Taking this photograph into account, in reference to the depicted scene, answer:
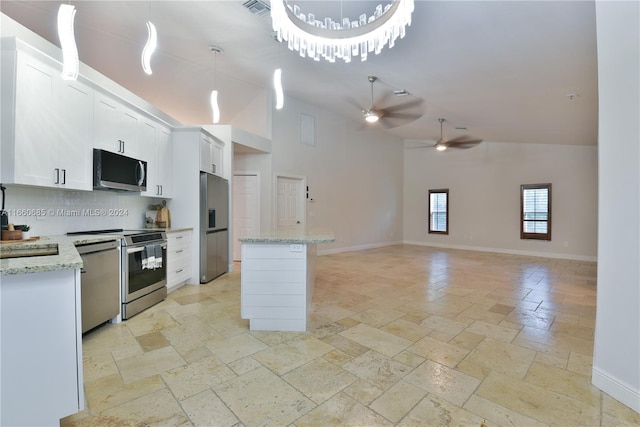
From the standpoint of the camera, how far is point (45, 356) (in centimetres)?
137

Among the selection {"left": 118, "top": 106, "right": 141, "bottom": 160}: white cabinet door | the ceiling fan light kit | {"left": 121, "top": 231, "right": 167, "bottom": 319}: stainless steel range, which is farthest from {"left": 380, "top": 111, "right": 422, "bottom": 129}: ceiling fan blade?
{"left": 121, "top": 231, "right": 167, "bottom": 319}: stainless steel range

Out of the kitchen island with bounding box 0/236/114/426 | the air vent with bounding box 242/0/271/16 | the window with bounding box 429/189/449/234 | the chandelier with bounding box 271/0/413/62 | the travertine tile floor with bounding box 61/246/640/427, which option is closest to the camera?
the kitchen island with bounding box 0/236/114/426

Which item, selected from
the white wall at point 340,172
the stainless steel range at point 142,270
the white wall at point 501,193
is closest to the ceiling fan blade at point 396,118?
the white wall at point 340,172

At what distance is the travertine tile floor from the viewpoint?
1665 mm

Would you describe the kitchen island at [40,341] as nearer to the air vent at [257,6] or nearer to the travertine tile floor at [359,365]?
the travertine tile floor at [359,365]

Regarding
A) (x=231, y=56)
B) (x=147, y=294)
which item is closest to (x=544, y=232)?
(x=231, y=56)

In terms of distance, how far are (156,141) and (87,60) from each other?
189 centimetres

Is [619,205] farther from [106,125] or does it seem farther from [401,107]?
[106,125]

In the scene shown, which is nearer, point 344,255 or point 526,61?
point 526,61

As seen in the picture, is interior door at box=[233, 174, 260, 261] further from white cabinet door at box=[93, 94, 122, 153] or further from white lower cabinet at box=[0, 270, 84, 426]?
white lower cabinet at box=[0, 270, 84, 426]

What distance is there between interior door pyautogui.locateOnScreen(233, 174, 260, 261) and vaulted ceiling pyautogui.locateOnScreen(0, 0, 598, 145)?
1.52m

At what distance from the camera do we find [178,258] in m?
4.09

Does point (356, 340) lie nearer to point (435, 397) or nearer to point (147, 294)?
point (435, 397)

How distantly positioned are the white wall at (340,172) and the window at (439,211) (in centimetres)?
98
